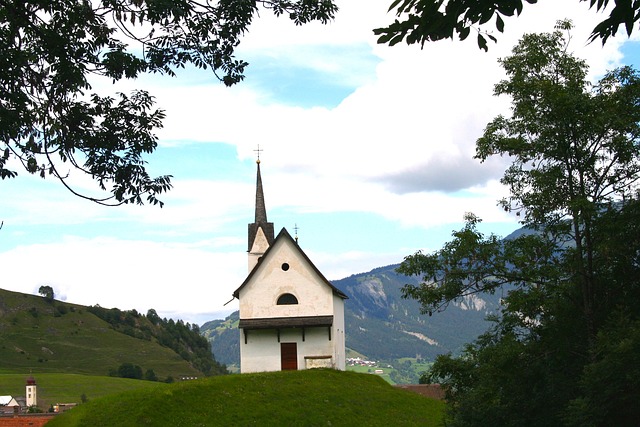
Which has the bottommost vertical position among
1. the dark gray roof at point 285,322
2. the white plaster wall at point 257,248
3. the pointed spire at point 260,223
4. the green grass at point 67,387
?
the green grass at point 67,387

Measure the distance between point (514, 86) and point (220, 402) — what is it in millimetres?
17292

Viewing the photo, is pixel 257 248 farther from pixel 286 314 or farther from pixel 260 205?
pixel 286 314

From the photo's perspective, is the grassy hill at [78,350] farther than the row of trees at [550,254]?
Yes

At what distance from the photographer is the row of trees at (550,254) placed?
20297 millimetres

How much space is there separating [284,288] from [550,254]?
23201mm

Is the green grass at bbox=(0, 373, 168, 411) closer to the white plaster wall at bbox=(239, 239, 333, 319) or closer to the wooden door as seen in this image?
the white plaster wall at bbox=(239, 239, 333, 319)

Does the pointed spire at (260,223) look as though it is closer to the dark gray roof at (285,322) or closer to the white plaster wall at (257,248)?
the white plaster wall at (257,248)

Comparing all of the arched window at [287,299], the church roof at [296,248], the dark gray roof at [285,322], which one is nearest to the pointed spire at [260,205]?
the church roof at [296,248]

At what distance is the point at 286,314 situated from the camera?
42375 mm

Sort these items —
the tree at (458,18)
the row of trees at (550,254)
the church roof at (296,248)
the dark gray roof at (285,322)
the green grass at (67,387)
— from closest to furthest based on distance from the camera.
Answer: the tree at (458,18) → the row of trees at (550,254) → the dark gray roof at (285,322) → the church roof at (296,248) → the green grass at (67,387)

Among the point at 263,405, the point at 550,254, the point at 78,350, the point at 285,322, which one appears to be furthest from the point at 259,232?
the point at 78,350

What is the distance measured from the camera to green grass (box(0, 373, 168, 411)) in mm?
111500

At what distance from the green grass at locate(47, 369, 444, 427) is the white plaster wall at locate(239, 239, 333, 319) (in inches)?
222

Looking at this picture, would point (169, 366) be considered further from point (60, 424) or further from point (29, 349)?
point (60, 424)
